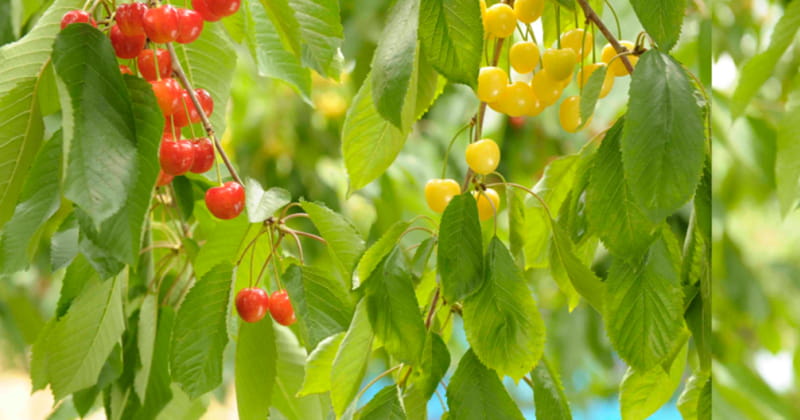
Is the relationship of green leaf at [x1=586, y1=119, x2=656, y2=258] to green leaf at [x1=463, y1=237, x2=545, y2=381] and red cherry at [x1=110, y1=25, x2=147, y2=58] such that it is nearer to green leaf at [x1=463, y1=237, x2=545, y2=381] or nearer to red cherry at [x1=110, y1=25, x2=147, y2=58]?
green leaf at [x1=463, y1=237, x2=545, y2=381]

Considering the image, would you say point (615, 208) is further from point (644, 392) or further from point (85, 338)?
point (85, 338)

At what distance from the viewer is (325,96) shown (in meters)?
2.07

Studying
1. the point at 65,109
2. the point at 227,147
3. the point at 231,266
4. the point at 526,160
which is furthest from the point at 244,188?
the point at 526,160

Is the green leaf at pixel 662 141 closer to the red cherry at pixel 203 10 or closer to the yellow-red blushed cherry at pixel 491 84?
the yellow-red blushed cherry at pixel 491 84

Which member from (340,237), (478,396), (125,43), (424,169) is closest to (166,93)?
(125,43)

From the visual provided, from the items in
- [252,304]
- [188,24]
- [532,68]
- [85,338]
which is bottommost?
[85,338]

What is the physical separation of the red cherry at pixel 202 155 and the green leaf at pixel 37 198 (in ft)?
0.28

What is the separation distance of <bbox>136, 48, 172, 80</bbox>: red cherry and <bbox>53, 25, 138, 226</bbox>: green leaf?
9 cm

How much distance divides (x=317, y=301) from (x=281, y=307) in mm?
35

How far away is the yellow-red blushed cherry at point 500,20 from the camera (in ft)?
1.63

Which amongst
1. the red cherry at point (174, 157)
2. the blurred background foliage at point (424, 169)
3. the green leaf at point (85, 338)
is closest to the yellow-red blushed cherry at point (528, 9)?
the red cherry at point (174, 157)

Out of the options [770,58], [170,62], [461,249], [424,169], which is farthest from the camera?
[424,169]

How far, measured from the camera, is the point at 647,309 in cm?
42

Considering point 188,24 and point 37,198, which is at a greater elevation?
point 188,24
